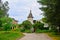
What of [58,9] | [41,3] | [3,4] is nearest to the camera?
[58,9]

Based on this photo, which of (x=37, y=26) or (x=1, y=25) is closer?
(x=1, y=25)

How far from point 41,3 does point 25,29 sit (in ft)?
89.2

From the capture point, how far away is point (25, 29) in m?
75.2

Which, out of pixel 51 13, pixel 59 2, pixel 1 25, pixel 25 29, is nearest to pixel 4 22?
pixel 1 25

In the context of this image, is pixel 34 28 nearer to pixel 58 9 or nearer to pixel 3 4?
pixel 3 4

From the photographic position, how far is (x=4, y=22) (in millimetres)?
74875

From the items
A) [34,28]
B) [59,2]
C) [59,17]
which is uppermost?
[59,2]

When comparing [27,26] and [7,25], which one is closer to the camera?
[7,25]

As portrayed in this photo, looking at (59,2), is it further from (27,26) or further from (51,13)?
(27,26)

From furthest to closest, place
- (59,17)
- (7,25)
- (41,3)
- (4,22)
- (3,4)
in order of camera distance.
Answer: (3,4) < (4,22) < (7,25) < (41,3) < (59,17)

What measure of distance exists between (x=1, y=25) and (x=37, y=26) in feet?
42.7

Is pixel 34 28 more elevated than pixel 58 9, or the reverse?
pixel 58 9

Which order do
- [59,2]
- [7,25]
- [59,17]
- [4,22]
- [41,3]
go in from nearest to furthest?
[59,2] → [59,17] → [41,3] → [7,25] → [4,22]

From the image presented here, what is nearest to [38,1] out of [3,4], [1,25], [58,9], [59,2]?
[58,9]
